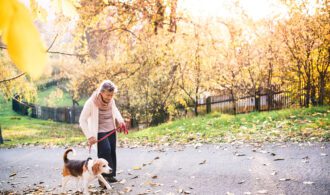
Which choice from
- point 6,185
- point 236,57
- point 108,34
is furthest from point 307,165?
point 108,34

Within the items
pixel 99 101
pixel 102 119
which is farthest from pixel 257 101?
pixel 99 101

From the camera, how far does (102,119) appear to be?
579 cm

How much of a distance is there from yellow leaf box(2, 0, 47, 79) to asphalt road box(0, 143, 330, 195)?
15.5 feet

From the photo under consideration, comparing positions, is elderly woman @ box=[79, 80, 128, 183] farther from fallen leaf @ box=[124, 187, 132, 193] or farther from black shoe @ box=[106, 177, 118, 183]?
fallen leaf @ box=[124, 187, 132, 193]

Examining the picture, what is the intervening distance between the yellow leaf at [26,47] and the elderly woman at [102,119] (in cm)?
484

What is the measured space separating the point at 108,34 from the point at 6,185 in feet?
40.0

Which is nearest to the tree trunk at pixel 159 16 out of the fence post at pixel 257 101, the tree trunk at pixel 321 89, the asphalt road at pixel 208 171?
the fence post at pixel 257 101

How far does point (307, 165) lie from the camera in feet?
19.8

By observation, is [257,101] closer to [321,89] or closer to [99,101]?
[321,89]

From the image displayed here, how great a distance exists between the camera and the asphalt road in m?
5.30

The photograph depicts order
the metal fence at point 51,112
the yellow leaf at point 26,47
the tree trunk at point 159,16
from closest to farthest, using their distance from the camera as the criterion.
A: the yellow leaf at point 26,47 < the tree trunk at point 159,16 < the metal fence at point 51,112

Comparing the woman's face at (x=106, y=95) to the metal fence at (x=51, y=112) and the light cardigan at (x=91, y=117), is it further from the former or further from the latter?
the metal fence at (x=51, y=112)

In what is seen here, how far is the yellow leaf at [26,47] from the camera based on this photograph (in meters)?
0.64

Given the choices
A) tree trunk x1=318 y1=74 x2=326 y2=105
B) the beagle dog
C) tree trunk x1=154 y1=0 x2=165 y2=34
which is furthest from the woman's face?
tree trunk x1=154 y1=0 x2=165 y2=34
